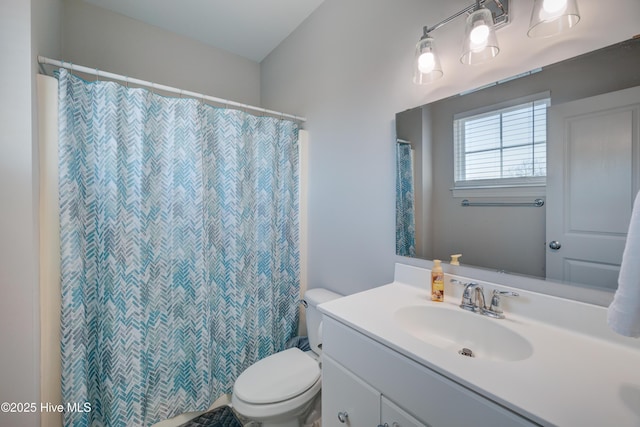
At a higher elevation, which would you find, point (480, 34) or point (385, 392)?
point (480, 34)

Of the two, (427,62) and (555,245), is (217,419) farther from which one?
(427,62)

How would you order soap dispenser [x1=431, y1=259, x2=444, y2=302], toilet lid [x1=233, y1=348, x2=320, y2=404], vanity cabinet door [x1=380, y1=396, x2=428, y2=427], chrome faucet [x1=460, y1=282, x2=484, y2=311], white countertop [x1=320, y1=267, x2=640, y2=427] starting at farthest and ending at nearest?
toilet lid [x1=233, y1=348, x2=320, y2=404], soap dispenser [x1=431, y1=259, x2=444, y2=302], chrome faucet [x1=460, y1=282, x2=484, y2=311], vanity cabinet door [x1=380, y1=396, x2=428, y2=427], white countertop [x1=320, y1=267, x2=640, y2=427]

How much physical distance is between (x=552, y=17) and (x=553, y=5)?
32mm

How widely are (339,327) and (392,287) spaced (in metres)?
0.41

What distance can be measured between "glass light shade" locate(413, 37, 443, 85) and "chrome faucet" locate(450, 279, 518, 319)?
886 millimetres

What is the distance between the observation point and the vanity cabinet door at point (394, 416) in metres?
0.74

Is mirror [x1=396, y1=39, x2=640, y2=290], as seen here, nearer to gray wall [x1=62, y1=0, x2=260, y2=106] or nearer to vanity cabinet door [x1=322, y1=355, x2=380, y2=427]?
vanity cabinet door [x1=322, y1=355, x2=380, y2=427]

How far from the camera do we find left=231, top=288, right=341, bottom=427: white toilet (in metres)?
1.20

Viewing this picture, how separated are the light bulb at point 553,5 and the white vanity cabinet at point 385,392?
43.4 inches

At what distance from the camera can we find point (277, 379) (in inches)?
51.9

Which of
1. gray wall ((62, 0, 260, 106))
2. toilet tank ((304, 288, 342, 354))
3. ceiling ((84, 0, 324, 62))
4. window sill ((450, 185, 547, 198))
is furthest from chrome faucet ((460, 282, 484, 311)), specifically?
gray wall ((62, 0, 260, 106))

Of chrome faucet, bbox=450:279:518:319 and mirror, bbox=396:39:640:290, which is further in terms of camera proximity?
chrome faucet, bbox=450:279:518:319

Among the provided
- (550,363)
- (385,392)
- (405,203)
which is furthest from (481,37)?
(385,392)

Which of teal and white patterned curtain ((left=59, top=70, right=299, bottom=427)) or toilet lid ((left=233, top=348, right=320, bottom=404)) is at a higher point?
teal and white patterned curtain ((left=59, top=70, right=299, bottom=427))
